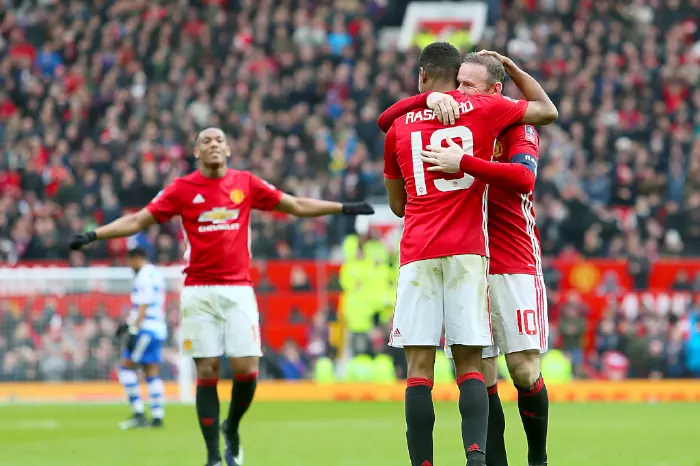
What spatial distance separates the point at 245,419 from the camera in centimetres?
1709

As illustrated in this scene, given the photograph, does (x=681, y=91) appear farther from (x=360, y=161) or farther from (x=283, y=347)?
(x=283, y=347)

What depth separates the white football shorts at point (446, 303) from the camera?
7332mm

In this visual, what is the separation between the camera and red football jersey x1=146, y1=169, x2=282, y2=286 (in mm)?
10312

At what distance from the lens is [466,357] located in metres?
7.44

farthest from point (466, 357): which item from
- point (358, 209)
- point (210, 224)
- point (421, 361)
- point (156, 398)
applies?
point (156, 398)

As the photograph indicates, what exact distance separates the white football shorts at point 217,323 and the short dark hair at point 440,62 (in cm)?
337

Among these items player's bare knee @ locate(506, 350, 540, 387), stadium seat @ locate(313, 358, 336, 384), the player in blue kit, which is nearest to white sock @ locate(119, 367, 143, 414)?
the player in blue kit

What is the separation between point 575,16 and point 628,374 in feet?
39.4

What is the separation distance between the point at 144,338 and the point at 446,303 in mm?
10013

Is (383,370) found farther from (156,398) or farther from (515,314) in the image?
(515,314)

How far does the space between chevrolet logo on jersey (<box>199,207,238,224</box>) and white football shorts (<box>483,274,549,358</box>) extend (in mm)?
3097

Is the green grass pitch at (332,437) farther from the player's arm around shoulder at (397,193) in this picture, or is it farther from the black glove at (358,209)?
the player's arm around shoulder at (397,193)

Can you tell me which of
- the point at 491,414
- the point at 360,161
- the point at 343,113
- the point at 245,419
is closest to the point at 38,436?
the point at 245,419

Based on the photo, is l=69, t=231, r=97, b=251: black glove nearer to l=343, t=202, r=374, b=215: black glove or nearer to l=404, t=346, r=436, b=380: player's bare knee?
l=343, t=202, r=374, b=215: black glove
